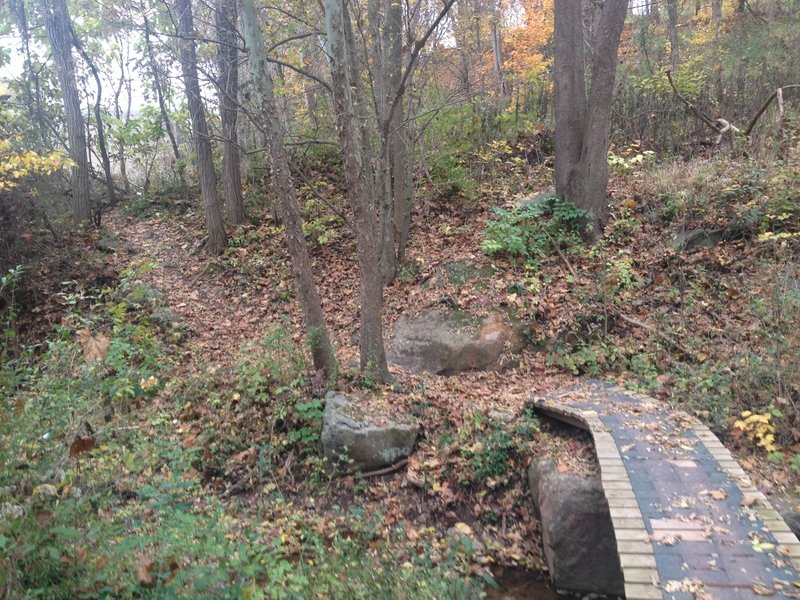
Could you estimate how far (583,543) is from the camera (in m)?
5.07

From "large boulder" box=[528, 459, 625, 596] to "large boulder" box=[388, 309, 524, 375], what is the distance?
3147 mm

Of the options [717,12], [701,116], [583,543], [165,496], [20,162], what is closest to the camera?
[165,496]

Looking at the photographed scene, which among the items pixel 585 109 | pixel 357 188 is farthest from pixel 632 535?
pixel 585 109

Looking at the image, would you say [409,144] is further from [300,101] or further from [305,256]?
[300,101]

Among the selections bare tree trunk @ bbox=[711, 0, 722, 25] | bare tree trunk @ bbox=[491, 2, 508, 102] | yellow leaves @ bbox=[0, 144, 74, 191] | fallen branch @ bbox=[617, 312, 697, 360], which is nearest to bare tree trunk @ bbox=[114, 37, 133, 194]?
yellow leaves @ bbox=[0, 144, 74, 191]

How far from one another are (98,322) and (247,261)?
3.44m

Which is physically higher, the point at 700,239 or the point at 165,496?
the point at 700,239

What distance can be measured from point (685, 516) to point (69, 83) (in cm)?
1544

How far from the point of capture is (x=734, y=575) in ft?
11.7

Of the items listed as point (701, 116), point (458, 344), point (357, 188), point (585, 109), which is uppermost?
point (585, 109)

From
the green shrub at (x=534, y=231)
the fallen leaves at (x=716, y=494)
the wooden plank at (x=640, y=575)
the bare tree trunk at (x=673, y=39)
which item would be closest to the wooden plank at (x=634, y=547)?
the wooden plank at (x=640, y=575)

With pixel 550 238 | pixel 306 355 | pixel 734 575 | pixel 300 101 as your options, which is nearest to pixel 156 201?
pixel 300 101

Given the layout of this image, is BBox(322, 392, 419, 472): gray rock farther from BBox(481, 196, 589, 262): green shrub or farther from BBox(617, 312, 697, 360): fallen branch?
BBox(481, 196, 589, 262): green shrub

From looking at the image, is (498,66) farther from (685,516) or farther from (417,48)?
(685,516)
